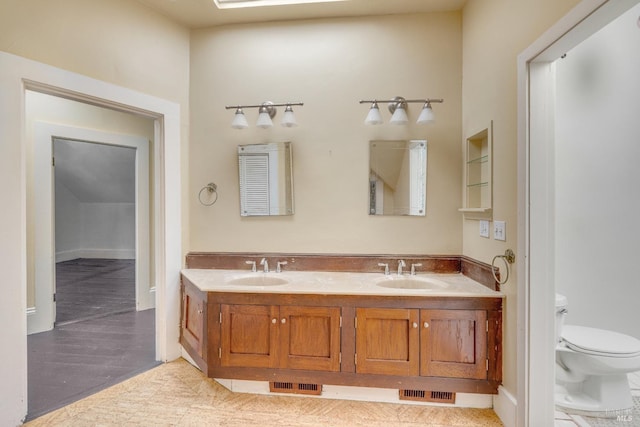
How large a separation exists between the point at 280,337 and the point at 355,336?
0.47m

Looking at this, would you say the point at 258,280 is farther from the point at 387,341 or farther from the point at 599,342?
the point at 599,342

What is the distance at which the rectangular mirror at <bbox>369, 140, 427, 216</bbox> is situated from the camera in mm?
2480

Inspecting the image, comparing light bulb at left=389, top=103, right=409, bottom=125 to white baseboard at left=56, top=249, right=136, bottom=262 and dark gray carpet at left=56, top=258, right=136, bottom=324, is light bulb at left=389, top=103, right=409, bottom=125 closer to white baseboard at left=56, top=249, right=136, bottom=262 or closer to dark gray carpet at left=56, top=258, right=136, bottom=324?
dark gray carpet at left=56, top=258, right=136, bottom=324

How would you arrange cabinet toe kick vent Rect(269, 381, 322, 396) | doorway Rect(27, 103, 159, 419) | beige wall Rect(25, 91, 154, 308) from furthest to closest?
beige wall Rect(25, 91, 154, 308) → doorway Rect(27, 103, 159, 419) → cabinet toe kick vent Rect(269, 381, 322, 396)

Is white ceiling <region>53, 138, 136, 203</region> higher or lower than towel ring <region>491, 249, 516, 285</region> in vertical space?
higher

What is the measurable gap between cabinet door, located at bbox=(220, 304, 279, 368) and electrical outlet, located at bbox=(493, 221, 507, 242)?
4.67 ft

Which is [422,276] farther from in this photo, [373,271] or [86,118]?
[86,118]

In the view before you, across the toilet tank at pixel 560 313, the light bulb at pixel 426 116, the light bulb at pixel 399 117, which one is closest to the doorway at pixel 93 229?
the light bulb at pixel 399 117

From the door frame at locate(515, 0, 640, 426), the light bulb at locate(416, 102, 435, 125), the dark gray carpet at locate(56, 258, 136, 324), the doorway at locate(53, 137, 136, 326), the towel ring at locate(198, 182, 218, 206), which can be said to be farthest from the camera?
the doorway at locate(53, 137, 136, 326)

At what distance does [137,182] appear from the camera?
3.63 metres

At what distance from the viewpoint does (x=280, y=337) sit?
80.0 inches

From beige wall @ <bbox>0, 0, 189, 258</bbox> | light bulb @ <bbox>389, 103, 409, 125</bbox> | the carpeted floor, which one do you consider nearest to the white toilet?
the carpeted floor

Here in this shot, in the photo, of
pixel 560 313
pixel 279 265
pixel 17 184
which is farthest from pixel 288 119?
pixel 560 313

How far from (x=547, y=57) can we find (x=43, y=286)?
4340 mm
